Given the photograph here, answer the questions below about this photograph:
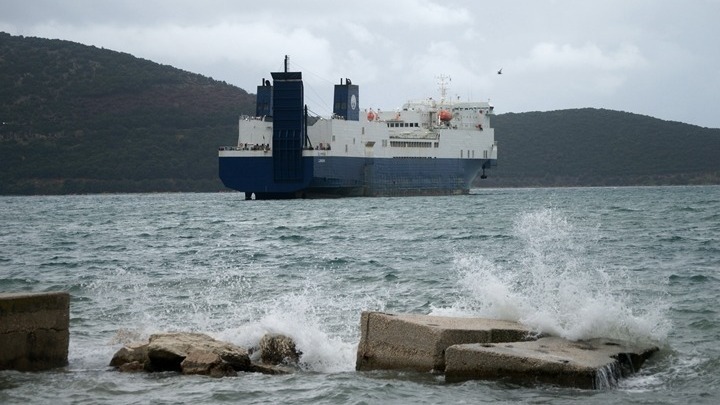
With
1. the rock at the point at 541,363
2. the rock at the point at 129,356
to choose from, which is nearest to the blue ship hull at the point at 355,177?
the rock at the point at 129,356

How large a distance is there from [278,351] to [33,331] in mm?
2325

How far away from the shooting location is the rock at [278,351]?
11.2 meters

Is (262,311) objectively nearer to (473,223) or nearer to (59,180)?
(473,223)

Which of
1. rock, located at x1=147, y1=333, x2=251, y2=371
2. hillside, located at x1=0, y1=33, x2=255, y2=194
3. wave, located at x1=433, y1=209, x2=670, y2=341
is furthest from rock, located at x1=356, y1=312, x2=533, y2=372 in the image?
hillside, located at x1=0, y1=33, x2=255, y2=194

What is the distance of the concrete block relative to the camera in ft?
33.6

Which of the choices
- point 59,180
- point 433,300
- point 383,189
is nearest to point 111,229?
point 433,300

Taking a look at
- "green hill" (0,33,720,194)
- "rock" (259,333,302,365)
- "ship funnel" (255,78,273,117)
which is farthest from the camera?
"green hill" (0,33,720,194)

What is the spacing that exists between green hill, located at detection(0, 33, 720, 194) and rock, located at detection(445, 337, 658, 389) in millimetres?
91632

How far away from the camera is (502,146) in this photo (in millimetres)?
138750

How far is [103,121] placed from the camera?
113 metres

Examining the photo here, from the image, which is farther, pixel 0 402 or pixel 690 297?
pixel 690 297

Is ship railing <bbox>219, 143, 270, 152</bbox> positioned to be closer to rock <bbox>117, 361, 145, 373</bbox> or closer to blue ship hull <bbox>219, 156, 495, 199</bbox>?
blue ship hull <bbox>219, 156, 495, 199</bbox>

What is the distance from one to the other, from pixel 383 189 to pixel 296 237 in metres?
39.1

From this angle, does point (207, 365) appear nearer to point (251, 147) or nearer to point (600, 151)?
point (251, 147)
